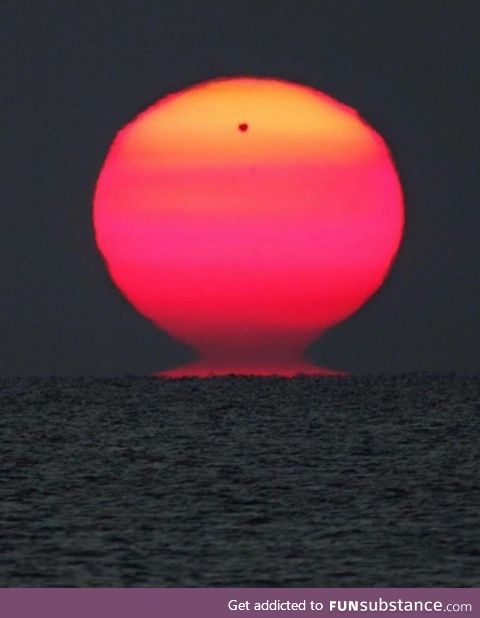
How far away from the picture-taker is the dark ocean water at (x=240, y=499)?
31344mm

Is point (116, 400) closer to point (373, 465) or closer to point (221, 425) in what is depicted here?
point (221, 425)

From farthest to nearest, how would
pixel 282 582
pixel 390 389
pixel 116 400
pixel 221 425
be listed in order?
pixel 390 389, pixel 116 400, pixel 221 425, pixel 282 582

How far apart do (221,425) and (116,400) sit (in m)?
28.3

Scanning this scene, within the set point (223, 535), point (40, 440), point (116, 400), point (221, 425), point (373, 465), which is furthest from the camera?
point (116, 400)

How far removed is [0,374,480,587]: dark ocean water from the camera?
3134cm

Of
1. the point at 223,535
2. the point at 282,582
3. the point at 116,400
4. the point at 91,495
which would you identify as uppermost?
the point at 116,400

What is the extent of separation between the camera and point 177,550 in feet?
109

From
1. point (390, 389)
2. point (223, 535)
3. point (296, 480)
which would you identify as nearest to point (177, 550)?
point (223, 535)

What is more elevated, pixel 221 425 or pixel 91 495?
pixel 221 425

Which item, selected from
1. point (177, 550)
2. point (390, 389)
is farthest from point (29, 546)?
point (390, 389)

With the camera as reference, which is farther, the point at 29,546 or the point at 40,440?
the point at 40,440

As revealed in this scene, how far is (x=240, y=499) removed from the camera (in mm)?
41219

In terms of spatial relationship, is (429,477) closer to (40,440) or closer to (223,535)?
(223,535)

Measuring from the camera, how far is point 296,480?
45562 millimetres
